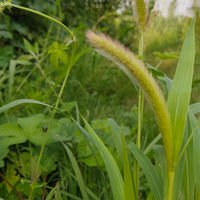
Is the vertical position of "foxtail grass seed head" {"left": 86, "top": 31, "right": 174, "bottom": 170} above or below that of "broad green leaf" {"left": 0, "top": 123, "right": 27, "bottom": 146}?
above

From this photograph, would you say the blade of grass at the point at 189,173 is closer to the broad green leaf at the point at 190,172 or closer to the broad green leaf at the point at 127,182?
the broad green leaf at the point at 190,172

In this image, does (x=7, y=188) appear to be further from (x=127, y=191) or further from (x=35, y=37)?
(x=35, y=37)

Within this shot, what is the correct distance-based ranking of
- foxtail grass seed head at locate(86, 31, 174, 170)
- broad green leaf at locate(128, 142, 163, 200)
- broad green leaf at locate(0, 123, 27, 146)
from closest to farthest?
foxtail grass seed head at locate(86, 31, 174, 170) < broad green leaf at locate(128, 142, 163, 200) < broad green leaf at locate(0, 123, 27, 146)

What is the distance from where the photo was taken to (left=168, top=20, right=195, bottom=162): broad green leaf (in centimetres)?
46

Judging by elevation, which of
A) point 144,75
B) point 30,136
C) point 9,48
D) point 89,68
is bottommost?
point 30,136

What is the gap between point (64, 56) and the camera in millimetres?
579

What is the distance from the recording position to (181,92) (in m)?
0.50

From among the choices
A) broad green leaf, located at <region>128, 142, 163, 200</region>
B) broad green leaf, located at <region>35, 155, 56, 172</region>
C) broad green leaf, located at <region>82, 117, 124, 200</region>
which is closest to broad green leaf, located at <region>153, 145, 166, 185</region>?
broad green leaf, located at <region>128, 142, 163, 200</region>

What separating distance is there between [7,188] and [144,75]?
0.66 metres

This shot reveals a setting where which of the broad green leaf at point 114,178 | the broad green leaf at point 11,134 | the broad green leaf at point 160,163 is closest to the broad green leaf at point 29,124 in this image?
the broad green leaf at point 11,134

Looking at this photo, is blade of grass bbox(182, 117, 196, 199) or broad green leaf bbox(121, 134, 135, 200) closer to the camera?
broad green leaf bbox(121, 134, 135, 200)

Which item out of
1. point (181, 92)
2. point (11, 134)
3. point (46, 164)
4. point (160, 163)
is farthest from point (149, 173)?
point (11, 134)

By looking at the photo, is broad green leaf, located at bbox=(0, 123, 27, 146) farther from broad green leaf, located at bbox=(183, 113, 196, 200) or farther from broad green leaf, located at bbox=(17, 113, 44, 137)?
broad green leaf, located at bbox=(183, 113, 196, 200)

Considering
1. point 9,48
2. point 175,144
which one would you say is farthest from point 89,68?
point 175,144
